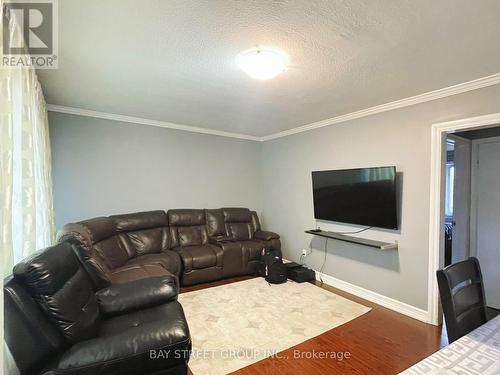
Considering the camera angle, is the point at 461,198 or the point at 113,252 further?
the point at 461,198

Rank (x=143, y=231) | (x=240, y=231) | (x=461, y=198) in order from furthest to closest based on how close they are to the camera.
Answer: (x=240, y=231) → (x=143, y=231) → (x=461, y=198)

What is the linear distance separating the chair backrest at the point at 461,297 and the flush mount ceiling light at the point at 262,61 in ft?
5.58

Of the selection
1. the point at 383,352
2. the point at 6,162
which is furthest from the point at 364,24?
the point at 383,352

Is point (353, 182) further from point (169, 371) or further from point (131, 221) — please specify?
point (131, 221)

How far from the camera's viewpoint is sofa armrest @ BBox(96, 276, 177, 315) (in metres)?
1.92

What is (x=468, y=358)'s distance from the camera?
98 centimetres

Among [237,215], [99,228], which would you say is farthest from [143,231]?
[237,215]

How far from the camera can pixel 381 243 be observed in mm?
3090

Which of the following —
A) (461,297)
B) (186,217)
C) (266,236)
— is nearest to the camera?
(461,297)

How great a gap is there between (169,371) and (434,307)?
2.69 meters

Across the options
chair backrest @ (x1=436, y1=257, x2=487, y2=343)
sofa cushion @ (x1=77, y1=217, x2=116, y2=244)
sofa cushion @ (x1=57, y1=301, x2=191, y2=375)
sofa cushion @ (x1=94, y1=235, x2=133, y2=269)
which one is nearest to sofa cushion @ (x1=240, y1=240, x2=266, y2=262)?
sofa cushion @ (x1=94, y1=235, x2=133, y2=269)

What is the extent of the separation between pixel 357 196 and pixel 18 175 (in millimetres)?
3358

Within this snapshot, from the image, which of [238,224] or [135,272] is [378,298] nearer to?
[238,224]

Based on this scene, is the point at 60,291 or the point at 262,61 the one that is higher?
the point at 262,61
